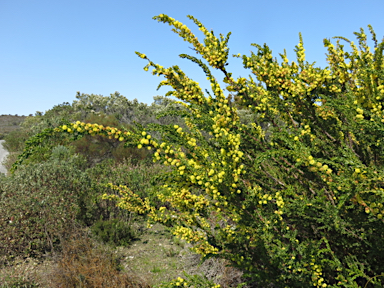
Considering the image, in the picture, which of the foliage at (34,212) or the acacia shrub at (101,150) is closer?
the foliage at (34,212)

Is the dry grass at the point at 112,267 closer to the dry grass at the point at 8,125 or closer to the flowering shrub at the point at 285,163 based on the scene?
the flowering shrub at the point at 285,163

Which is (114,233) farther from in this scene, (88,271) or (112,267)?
(88,271)

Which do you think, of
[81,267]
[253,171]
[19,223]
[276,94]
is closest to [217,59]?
[276,94]

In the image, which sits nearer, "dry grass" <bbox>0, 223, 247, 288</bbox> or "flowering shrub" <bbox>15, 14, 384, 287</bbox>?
"flowering shrub" <bbox>15, 14, 384, 287</bbox>

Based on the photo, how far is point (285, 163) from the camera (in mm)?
2281

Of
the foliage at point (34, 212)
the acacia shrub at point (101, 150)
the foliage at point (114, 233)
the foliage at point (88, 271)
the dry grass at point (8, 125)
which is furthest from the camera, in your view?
the dry grass at point (8, 125)

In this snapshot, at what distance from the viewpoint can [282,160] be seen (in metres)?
2.26

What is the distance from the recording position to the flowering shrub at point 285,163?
172 cm

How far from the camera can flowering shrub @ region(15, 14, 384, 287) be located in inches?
67.9

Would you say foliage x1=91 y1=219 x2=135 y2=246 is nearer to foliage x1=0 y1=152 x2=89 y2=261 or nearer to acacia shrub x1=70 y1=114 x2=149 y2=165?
foliage x1=0 y1=152 x2=89 y2=261

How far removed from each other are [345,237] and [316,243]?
0.32 meters

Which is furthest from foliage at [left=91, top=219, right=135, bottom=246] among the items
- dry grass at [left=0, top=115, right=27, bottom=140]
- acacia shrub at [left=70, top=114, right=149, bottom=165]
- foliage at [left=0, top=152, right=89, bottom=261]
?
dry grass at [left=0, top=115, right=27, bottom=140]

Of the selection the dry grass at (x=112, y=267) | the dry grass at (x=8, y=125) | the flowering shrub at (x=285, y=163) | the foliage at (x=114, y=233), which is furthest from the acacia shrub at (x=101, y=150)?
the dry grass at (x=8, y=125)

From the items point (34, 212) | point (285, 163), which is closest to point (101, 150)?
point (34, 212)
